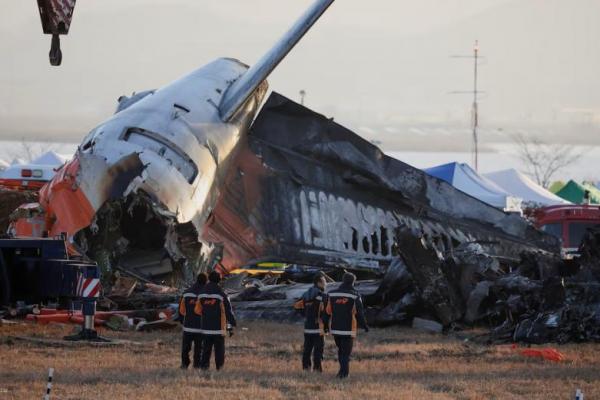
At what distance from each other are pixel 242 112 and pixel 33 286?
472 inches

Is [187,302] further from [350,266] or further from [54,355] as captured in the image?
[350,266]

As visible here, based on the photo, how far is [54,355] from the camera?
20438 mm

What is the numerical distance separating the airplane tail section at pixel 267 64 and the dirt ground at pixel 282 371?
11126 millimetres

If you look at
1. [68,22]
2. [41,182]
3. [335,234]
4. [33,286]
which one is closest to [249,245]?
[335,234]

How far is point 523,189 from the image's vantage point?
70875 millimetres

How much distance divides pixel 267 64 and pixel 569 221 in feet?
58.7

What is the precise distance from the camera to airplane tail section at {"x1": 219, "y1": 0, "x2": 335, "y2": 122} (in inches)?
1339

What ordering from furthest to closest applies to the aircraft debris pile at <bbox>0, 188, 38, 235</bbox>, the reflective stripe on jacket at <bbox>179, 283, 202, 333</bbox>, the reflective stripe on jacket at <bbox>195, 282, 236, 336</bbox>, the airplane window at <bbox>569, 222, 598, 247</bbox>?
the airplane window at <bbox>569, 222, 598, 247</bbox> → the aircraft debris pile at <bbox>0, 188, 38, 235</bbox> → the reflective stripe on jacket at <bbox>179, 283, 202, 333</bbox> → the reflective stripe on jacket at <bbox>195, 282, 236, 336</bbox>

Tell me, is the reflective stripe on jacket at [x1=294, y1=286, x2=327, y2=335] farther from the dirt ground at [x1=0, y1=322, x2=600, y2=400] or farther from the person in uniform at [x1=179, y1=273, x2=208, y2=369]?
the person in uniform at [x1=179, y1=273, x2=208, y2=369]

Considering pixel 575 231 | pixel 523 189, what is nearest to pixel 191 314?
pixel 575 231

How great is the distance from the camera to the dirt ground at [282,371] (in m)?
16.6

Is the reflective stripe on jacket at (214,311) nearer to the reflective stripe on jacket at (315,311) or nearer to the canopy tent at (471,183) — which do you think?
the reflective stripe on jacket at (315,311)

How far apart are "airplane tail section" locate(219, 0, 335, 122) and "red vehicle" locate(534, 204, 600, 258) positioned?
16663mm

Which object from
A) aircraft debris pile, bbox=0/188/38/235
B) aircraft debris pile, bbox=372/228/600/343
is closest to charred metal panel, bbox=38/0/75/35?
aircraft debris pile, bbox=372/228/600/343
